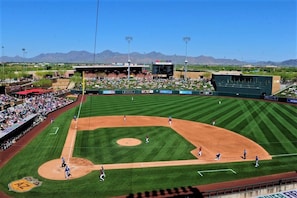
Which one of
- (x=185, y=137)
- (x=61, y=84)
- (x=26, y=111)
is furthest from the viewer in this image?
(x=61, y=84)

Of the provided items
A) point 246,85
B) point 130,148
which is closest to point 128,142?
point 130,148

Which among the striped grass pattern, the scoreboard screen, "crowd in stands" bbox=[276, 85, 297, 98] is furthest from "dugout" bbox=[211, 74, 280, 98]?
the scoreboard screen

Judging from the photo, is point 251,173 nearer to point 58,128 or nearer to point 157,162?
point 157,162

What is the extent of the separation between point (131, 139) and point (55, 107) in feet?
79.0

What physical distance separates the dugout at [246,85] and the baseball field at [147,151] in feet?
80.9

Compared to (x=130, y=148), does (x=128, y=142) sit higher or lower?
higher

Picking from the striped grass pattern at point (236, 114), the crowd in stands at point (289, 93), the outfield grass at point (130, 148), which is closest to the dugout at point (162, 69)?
the crowd in stands at point (289, 93)

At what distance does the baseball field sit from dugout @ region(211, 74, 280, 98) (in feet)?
80.9

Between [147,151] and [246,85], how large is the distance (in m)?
53.7

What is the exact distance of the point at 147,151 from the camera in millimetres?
27906

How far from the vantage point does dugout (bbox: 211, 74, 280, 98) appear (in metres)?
70.5

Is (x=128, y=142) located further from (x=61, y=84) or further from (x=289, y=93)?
(x=61, y=84)

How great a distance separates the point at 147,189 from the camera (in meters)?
20.0

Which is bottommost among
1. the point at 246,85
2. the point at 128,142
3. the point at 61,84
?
the point at 128,142
